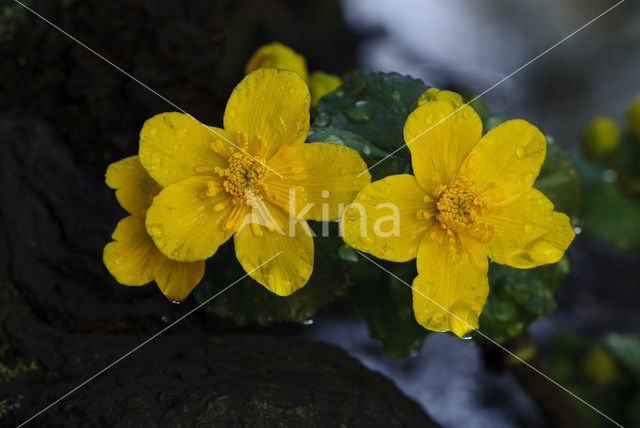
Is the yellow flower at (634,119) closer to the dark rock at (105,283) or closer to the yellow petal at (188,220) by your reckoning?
the dark rock at (105,283)

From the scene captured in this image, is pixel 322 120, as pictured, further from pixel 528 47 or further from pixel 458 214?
pixel 528 47

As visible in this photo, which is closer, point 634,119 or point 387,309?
point 387,309

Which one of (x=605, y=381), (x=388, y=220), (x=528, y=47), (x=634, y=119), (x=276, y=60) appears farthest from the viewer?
(x=528, y=47)

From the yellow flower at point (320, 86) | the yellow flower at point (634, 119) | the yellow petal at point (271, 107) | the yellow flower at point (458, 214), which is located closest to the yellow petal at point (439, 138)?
the yellow flower at point (458, 214)

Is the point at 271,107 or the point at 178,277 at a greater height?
the point at 271,107

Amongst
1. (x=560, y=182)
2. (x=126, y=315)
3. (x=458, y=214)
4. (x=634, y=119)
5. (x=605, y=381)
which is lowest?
(x=605, y=381)

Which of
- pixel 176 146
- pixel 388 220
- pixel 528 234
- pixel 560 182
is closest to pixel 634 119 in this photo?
pixel 560 182

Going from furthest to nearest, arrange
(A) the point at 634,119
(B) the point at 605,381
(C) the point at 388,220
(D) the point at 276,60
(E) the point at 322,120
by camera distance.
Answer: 1. (A) the point at 634,119
2. (B) the point at 605,381
3. (D) the point at 276,60
4. (E) the point at 322,120
5. (C) the point at 388,220
